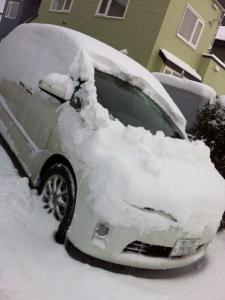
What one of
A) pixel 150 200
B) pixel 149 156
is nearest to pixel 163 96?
pixel 149 156

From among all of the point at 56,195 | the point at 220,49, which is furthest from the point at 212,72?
the point at 56,195

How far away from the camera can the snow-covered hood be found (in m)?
3.84

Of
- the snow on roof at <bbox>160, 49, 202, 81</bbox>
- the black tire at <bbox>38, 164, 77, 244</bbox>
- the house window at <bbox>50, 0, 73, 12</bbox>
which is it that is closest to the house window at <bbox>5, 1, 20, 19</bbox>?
the house window at <bbox>50, 0, 73, 12</bbox>

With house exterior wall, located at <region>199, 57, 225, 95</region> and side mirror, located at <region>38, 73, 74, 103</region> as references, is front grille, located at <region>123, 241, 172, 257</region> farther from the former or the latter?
house exterior wall, located at <region>199, 57, 225, 95</region>

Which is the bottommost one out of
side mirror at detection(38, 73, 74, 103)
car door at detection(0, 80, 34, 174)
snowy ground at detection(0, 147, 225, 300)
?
snowy ground at detection(0, 147, 225, 300)

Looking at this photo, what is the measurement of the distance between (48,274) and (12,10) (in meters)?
Result: 25.6

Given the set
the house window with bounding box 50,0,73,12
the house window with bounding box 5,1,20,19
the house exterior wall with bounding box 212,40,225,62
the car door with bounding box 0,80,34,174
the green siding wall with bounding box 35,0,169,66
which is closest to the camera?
the car door with bounding box 0,80,34,174

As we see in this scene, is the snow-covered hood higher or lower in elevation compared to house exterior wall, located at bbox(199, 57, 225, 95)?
lower

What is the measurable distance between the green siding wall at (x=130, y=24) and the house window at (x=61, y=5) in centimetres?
45

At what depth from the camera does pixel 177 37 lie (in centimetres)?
1833

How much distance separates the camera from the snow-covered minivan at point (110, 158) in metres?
3.86

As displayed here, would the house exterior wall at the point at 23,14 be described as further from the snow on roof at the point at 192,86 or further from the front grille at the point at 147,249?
the front grille at the point at 147,249

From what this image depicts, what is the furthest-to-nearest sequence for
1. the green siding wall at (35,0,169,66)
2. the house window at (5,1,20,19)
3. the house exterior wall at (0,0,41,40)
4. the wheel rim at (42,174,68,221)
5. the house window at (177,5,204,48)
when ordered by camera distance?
the house window at (5,1,20,19) < the house exterior wall at (0,0,41,40) < the house window at (177,5,204,48) < the green siding wall at (35,0,169,66) < the wheel rim at (42,174,68,221)

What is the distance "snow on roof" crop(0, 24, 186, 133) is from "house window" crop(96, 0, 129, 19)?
12664mm
